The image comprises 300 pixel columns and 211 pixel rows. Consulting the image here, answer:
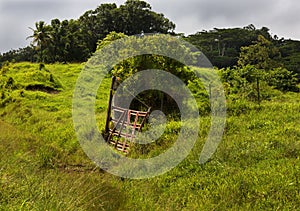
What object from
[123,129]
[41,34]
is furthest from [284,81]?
[41,34]

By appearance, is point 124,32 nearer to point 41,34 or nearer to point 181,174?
point 41,34

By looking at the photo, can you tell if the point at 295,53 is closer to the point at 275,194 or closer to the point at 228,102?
the point at 228,102

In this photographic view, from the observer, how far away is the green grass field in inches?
178

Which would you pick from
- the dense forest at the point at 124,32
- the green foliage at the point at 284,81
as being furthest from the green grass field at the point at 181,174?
the dense forest at the point at 124,32

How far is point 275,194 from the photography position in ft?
16.2

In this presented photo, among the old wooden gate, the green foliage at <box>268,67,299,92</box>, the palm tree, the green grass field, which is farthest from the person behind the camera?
the palm tree

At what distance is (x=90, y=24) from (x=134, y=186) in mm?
40810

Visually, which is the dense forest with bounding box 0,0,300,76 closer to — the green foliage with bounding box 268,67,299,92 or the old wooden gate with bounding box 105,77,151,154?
the green foliage with bounding box 268,67,299,92

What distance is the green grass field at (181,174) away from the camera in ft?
14.8

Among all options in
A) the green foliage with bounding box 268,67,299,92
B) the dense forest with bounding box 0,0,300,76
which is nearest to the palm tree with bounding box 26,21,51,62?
the dense forest with bounding box 0,0,300,76

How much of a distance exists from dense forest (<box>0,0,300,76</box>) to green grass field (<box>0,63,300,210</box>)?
81.9 feet

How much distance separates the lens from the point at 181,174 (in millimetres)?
→ 6453

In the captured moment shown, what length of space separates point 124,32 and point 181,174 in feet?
128

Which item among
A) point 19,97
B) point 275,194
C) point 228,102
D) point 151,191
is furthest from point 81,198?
point 19,97
